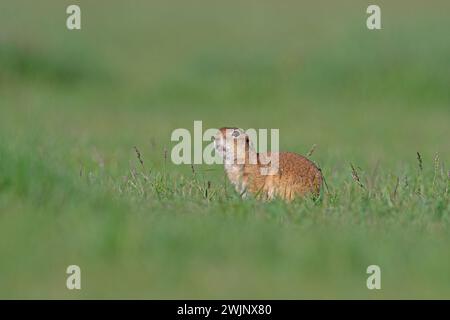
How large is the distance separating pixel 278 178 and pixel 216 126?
17.7 feet

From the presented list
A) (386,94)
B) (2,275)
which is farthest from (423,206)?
(386,94)

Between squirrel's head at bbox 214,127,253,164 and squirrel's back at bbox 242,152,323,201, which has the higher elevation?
squirrel's head at bbox 214,127,253,164

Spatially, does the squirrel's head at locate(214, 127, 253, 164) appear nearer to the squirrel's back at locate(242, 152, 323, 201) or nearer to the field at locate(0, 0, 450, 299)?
the squirrel's back at locate(242, 152, 323, 201)

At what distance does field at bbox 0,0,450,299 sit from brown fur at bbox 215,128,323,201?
0.41 ft

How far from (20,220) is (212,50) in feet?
36.4

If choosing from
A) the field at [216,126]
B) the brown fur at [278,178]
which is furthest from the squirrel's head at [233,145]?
the field at [216,126]

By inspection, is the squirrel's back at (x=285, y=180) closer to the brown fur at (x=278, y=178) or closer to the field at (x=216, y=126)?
the brown fur at (x=278, y=178)

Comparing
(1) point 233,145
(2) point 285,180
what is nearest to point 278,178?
(2) point 285,180

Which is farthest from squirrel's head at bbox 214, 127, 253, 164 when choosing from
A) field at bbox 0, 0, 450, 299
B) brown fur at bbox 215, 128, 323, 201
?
field at bbox 0, 0, 450, 299

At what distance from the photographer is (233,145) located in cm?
780

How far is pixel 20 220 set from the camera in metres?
6.46

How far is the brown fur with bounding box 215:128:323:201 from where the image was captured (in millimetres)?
7703

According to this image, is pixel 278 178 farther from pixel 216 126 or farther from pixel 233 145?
pixel 216 126

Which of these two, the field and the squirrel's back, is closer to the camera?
the field
